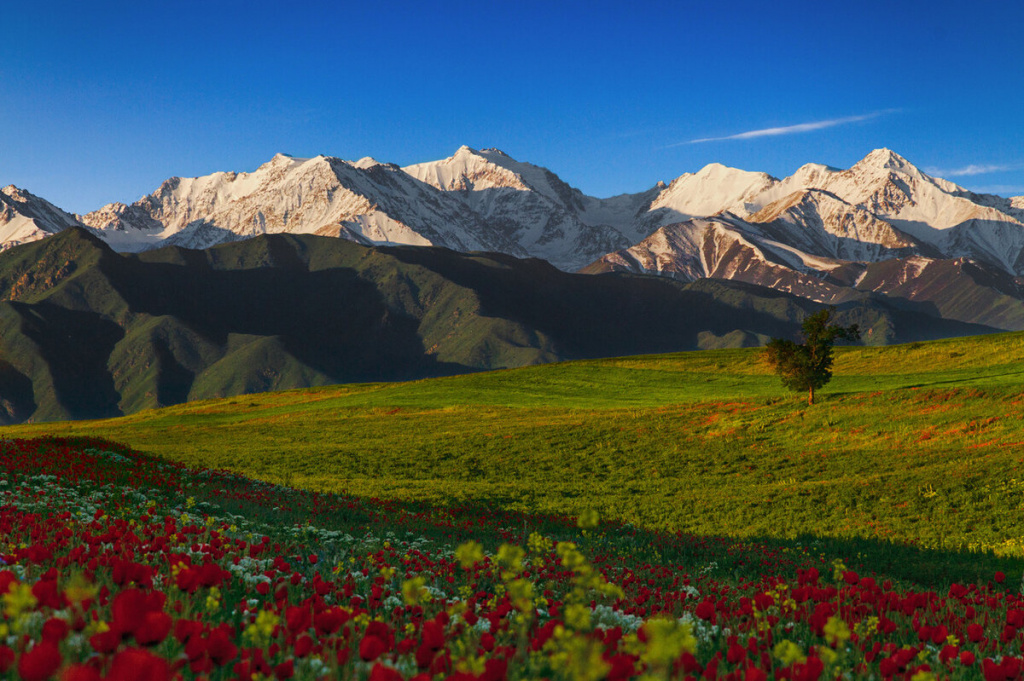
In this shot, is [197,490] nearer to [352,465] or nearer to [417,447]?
[352,465]

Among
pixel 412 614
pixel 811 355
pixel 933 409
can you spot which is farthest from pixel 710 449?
pixel 412 614

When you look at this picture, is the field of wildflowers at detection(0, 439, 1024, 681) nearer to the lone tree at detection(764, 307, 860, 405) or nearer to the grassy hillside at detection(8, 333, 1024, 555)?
the grassy hillside at detection(8, 333, 1024, 555)

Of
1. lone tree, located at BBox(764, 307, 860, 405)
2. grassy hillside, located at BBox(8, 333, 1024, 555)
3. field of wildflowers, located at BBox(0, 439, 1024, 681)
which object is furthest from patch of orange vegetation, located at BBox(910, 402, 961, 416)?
field of wildflowers, located at BBox(0, 439, 1024, 681)

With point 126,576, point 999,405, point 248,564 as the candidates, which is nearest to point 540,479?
point 999,405

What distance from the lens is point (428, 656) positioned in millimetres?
3719

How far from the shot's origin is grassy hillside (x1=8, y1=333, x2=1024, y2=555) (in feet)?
91.9

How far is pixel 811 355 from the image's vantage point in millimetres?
55000

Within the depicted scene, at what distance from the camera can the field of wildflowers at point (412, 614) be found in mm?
3201

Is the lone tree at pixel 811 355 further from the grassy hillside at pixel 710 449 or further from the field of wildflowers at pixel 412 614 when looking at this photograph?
the field of wildflowers at pixel 412 614

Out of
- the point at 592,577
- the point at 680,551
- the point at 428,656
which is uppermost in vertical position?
the point at 592,577

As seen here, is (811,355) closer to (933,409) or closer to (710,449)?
(933,409)

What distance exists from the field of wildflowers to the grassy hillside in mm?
13214

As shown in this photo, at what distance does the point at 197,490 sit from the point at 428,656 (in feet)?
64.1

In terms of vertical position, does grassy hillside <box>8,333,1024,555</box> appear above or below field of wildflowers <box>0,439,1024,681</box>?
below
